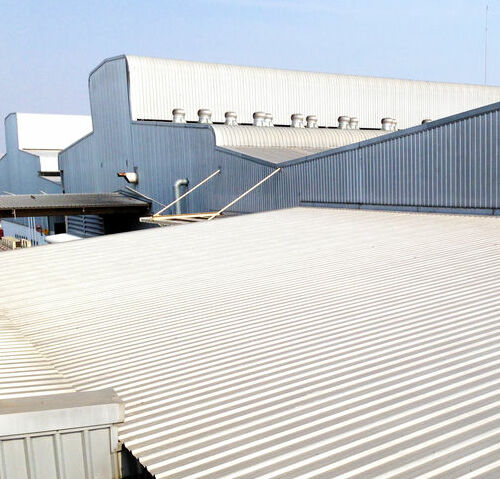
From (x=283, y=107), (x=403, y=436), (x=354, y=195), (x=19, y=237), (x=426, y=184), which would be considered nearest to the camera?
(x=403, y=436)

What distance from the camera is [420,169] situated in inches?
619

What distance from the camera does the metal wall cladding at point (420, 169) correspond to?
13.9 m

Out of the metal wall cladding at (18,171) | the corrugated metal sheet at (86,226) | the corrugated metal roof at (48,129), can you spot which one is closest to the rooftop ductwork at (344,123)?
the corrugated metal sheet at (86,226)

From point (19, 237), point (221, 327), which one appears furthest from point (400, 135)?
point (19, 237)

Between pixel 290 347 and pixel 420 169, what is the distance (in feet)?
36.7

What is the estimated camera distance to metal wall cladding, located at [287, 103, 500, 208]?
546 inches

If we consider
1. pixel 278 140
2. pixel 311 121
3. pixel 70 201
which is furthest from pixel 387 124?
pixel 70 201

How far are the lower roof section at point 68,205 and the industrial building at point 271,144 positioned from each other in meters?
0.50

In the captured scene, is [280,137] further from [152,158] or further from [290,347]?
[290,347]

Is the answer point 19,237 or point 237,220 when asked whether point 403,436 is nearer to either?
point 237,220

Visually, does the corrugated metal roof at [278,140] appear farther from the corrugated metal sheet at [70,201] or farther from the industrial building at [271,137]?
the corrugated metal sheet at [70,201]

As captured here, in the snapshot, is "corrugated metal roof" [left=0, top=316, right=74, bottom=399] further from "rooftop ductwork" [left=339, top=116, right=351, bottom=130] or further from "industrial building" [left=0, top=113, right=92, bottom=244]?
"industrial building" [left=0, top=113, right=92, bottom=244]

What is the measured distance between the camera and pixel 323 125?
34.6m

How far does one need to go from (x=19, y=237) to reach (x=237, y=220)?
35796 millimetres
